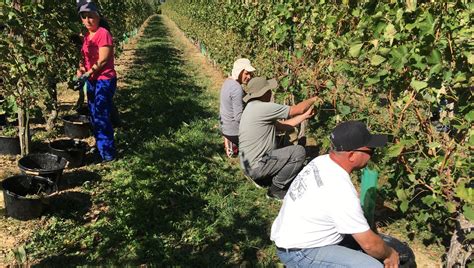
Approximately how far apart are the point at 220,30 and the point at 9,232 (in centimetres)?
878

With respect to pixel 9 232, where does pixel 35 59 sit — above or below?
above

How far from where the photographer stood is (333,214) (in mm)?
2531

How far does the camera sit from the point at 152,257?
12.1 ft

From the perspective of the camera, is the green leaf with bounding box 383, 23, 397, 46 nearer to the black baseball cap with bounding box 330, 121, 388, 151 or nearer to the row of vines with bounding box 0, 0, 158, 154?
the black baseball cap with bounding box 330, 121, 388, 151

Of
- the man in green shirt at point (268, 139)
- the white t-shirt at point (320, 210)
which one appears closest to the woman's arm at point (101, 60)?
the man in green shirt at point (268, 139)

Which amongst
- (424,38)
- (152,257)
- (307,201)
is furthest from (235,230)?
(424,38)

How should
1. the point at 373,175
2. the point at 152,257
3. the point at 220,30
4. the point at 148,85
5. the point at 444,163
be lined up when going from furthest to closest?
the point at 220,30, the point at 148,85, the point at 373,175, the point at 152,257, the point at 444,163

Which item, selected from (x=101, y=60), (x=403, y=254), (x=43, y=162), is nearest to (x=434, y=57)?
(x=403, y=254)

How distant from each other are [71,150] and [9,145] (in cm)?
96

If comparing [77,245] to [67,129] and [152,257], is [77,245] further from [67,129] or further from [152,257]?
[67,129]

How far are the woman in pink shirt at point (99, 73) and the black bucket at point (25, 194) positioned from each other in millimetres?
1167

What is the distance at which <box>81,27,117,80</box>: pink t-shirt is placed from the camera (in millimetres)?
5156

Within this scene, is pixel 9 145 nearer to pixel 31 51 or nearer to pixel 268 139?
pixel 31 51

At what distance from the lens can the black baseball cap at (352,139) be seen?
8.65 ft
